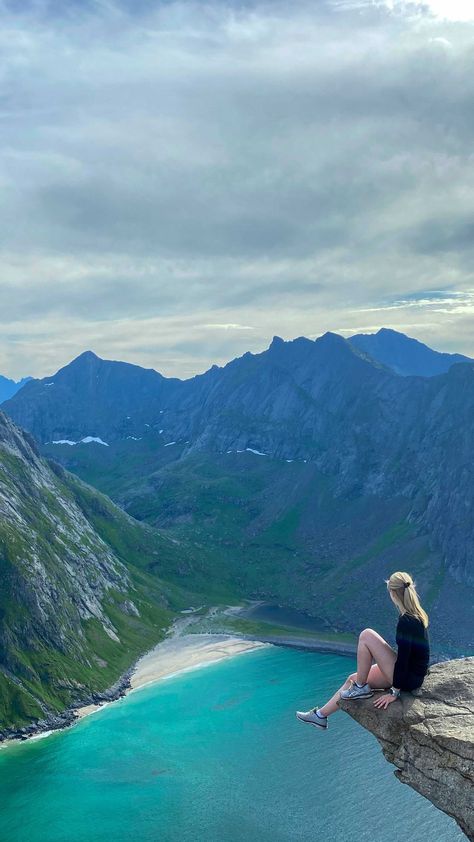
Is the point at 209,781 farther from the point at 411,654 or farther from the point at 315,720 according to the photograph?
the point at 411,654

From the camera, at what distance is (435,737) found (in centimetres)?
1842

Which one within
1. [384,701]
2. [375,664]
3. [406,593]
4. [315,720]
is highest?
[406,593]

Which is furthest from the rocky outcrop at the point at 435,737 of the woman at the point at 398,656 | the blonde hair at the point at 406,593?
the blonde hair at the point at 406,593

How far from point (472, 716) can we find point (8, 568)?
18753 centimetres

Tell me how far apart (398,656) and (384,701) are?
1575mm

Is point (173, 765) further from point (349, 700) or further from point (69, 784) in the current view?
point (349, 700)

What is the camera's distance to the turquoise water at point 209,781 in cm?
9856

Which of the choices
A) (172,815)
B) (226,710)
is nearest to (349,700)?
(172,815)

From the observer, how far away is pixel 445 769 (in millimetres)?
18359

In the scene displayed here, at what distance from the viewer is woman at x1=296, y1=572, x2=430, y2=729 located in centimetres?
1973

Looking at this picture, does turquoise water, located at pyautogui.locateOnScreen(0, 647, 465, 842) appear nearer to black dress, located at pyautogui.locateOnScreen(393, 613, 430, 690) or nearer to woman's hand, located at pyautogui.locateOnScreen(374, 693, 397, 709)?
woman's hand, located at pyautogui.locateOnScreen(374, 693, 397, 709)

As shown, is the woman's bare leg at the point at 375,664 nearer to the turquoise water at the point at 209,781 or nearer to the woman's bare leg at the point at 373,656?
the woman's bare leg at the point at 373,656

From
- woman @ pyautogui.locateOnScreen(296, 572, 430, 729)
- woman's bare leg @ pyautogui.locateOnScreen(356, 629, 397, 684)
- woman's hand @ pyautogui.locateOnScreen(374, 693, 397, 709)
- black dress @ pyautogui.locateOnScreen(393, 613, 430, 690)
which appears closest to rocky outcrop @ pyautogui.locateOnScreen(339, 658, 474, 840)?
woman's hand @ pyautogui.locateOnScreen(374, 693, 397, 709)

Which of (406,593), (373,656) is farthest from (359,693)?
(406,593)
